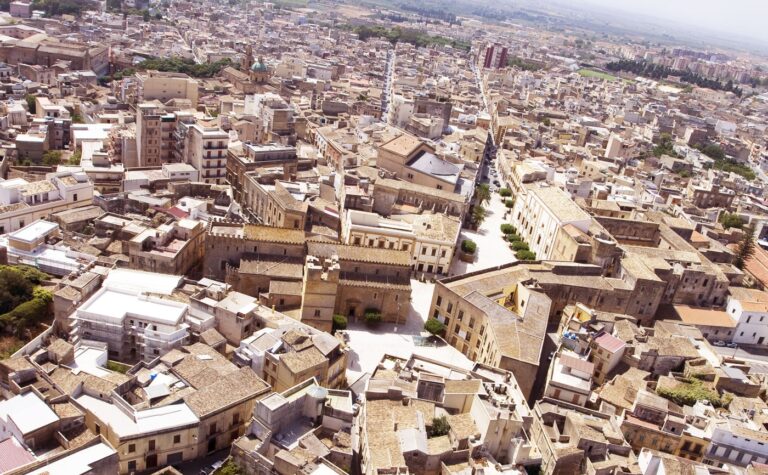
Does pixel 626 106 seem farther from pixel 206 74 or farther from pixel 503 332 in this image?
pixel 503 332

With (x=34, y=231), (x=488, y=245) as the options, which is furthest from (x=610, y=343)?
(x=34, y=231)

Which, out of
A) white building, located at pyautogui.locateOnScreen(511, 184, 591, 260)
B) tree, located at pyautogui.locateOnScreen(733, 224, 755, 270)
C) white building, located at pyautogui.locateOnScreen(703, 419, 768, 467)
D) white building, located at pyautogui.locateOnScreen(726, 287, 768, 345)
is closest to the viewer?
white building, located at pyautogui.locateOnScreen(703, 419, 768, 467)

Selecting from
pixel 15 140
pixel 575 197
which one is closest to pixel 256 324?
pixel 15 140

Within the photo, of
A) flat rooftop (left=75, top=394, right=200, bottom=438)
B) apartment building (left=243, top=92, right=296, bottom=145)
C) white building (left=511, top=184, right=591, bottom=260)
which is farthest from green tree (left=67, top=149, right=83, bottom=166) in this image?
white building (left=511, top=184, right=591, bottom=260)

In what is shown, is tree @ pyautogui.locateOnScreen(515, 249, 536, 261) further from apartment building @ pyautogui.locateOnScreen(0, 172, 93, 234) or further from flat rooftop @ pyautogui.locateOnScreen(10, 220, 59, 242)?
flat rooftop @ pyautogui.locateOnScreen(10, 220, 59, 242)

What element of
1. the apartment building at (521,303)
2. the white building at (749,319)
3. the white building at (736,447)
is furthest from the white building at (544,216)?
the white building at (736,447)

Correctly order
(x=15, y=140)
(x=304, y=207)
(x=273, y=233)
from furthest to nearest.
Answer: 1. (x=15, y=140)
2. (x=304, y=207)
3. (x=273, y=233)
